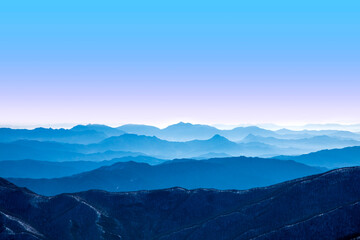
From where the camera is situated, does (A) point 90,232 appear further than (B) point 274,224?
Yes

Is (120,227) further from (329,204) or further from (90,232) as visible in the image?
(329,204)

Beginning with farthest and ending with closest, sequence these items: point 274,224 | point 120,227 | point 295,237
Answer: point 120,227, point 274,224, point 295,237

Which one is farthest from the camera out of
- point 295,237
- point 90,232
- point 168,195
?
point 168,195

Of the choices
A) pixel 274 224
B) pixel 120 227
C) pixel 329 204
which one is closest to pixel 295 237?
pixel 274 224

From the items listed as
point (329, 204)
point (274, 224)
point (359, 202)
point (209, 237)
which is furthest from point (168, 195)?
point (359, 202)

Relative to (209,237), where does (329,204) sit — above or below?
above

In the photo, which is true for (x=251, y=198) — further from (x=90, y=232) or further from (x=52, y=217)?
(x=52, y=217)
